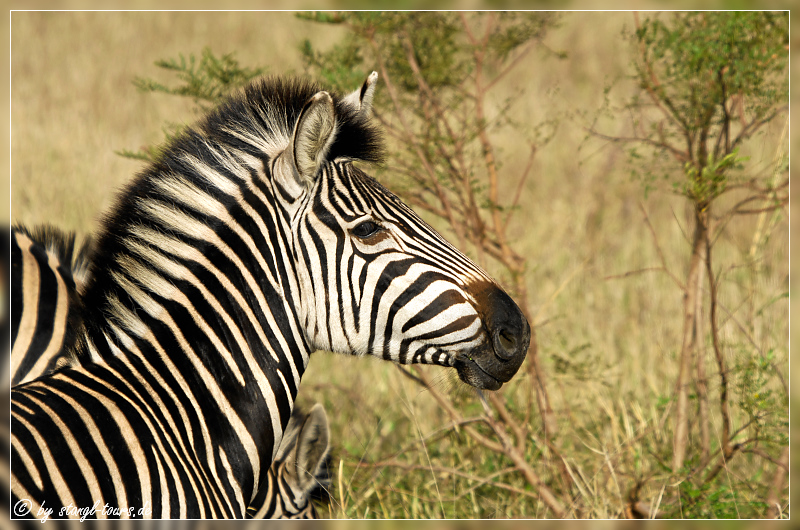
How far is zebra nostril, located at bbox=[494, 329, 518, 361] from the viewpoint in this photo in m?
2.25

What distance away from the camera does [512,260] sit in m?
4.34

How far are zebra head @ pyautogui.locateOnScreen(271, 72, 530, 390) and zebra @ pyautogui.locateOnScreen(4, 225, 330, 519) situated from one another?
4.64ft

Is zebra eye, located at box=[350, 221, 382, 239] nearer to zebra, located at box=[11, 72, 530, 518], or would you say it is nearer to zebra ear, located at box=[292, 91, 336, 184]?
zebra, located at box=[11, 72, 530, 518]

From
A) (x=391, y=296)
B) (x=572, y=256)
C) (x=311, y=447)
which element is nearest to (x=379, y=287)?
(x=391, y=296)

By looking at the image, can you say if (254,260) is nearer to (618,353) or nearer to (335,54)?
(335,54)

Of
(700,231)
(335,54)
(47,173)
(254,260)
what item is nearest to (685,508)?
(700,231)

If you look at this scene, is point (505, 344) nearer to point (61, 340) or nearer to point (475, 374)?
point (475, 374)

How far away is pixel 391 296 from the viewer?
2.25 m

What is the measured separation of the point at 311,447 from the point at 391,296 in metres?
1.74

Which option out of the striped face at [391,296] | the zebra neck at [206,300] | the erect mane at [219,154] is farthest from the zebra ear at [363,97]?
the zebra neck at [206,300]

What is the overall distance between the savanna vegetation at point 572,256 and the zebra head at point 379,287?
41 cm

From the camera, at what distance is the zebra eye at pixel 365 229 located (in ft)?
7.48

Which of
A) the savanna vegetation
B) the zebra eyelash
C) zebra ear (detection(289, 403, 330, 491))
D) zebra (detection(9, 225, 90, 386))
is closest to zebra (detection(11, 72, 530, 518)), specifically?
the zebra eyelash

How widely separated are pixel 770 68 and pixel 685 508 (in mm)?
2780
